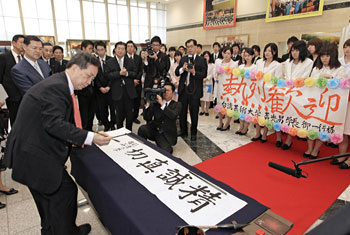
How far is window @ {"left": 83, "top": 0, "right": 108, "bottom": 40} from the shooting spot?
11055 millimetres

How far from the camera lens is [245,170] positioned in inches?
109

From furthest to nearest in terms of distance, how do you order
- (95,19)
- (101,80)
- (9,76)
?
(95,19) < (101,80) < (9,76)

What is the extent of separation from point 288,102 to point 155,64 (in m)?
2.47

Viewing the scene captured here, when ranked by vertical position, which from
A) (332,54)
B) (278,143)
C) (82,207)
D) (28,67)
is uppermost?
(332,54)

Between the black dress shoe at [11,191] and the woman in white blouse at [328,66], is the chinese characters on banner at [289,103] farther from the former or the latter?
the black dress shoe at [11,191]

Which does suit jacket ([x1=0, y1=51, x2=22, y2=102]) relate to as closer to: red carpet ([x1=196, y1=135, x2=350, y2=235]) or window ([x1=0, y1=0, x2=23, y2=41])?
red carpet ([x1=196, y1=135, x2=350, y2=235])

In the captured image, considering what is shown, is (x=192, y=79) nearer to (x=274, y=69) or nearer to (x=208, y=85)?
(x=274, y=69)

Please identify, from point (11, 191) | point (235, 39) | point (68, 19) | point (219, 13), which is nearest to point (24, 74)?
point (11, 191)

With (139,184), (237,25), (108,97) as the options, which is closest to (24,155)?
(139,184)

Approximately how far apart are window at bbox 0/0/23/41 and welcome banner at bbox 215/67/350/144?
10125 millimetres

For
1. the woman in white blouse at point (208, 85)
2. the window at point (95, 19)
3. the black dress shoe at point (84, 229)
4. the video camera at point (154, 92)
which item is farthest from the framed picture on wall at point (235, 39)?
the black dress shoe at point (84, 229)

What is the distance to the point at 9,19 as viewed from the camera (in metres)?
9.38

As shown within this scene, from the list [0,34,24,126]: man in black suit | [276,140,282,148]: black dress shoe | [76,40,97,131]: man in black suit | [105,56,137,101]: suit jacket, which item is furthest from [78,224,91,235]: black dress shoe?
A: [276,140,282,148]: black dress shoe

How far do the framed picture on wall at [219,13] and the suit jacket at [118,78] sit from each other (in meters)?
6.87
